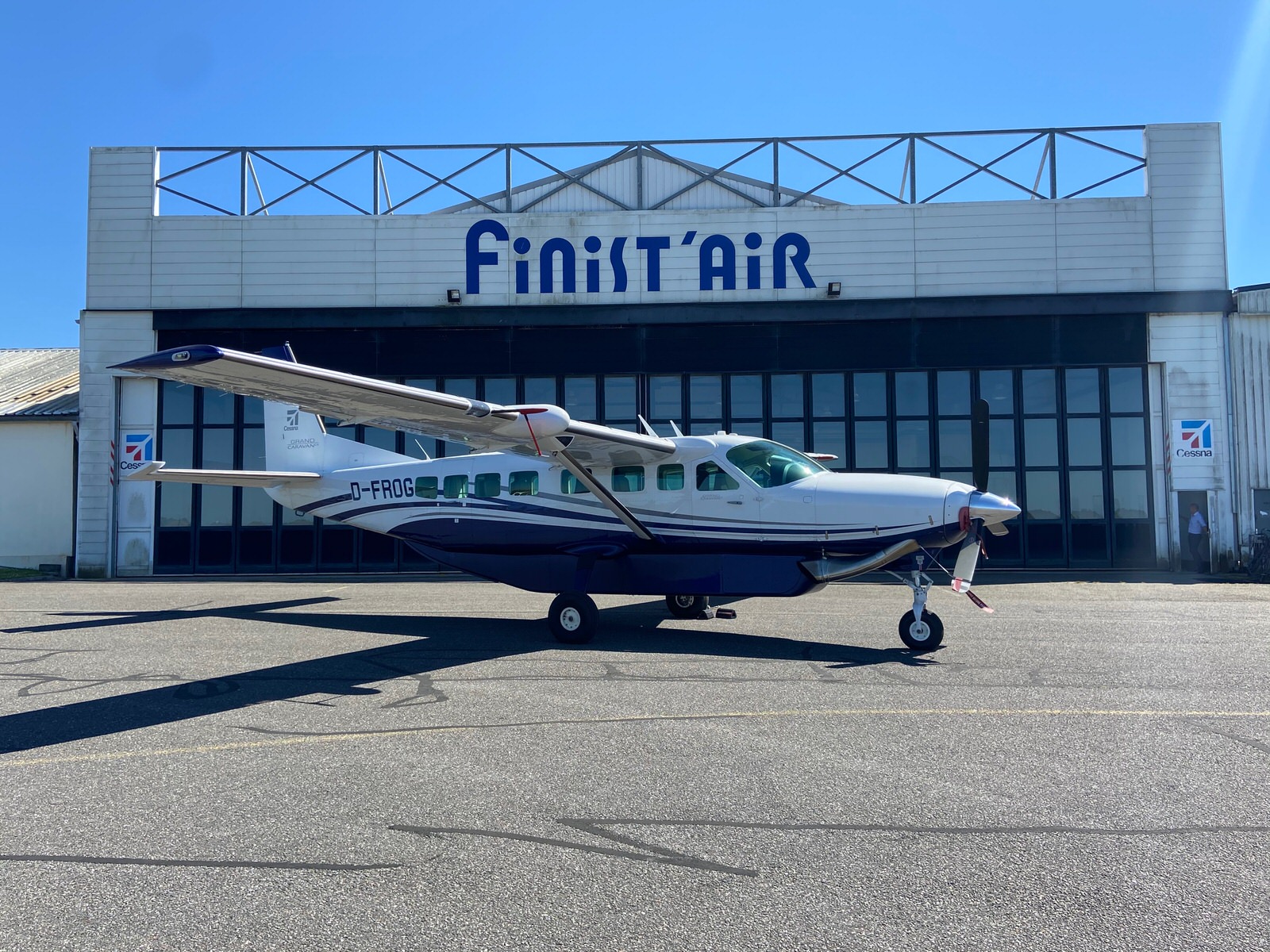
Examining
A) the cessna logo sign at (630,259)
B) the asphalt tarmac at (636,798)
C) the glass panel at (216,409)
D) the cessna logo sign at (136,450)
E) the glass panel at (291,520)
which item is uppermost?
the cessna logo sign at (630,259)

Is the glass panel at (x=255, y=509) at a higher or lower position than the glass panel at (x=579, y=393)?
lower

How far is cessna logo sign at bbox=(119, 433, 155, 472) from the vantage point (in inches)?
887

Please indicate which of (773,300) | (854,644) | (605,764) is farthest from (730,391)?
(605,764)

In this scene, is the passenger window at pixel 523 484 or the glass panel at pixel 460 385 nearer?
the passenger window at pixel 523 484

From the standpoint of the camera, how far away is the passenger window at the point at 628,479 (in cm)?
1241

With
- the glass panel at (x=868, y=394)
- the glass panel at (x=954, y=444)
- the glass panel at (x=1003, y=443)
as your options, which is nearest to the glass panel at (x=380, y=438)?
the glass panel at (x=868, y=394)

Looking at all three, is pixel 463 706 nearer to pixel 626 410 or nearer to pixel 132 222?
pixel 626 410

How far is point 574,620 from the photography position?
36.9ft

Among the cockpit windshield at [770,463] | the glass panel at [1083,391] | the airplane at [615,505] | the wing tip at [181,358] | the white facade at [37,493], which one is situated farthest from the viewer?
the white facade at [37,493]

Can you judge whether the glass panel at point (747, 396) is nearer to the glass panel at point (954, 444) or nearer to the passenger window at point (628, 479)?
the glass panel at point (954, 444)

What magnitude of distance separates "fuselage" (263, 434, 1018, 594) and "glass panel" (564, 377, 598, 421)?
885cm

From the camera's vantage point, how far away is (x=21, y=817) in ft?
15.7

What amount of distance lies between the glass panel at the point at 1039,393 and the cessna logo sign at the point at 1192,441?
282cm

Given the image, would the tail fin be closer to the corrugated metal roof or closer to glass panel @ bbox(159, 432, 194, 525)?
glass panel @ bbox(159, 432, 194, 525)
